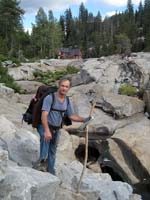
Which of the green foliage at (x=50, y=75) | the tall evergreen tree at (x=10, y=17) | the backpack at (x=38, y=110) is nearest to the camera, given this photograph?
the backpack at (x=38, y=110)

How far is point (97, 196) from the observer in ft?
34.3

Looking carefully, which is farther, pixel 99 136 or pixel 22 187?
pixel 99 136

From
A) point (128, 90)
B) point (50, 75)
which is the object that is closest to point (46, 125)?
point (128, 90)

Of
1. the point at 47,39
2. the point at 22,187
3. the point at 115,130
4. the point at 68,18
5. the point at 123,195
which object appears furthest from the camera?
the point at 68,18

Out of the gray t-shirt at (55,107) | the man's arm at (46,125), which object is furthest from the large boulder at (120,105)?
the man's arm at (46,125)

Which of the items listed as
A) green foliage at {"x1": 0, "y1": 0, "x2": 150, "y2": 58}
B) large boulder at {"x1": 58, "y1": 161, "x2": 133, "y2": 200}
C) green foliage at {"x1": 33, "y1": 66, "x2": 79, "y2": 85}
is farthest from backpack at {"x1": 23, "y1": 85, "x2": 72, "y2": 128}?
green foliage at {"x1": 0, "y1": 0, "x2": 150, "y2": 58}

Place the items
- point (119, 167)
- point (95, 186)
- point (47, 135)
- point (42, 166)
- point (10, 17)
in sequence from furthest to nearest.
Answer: point (10, 17) < point (119, 167) < point (95, 186) < point (42, 166) < point (47, 135)

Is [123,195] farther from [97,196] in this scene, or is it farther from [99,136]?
[99,136]

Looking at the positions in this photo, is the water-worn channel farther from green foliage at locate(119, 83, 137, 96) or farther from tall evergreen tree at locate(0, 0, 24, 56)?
tall evergreen tree at locate(0, 0, 24, 56)

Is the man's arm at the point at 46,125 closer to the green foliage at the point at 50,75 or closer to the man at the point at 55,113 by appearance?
the man at the point at 55,113

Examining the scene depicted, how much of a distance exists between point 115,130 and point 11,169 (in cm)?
1455

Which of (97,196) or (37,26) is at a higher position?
(37,26)

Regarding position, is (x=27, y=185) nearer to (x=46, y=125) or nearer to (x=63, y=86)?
(x=46, y=125)

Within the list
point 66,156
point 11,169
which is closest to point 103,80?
point 66,156
